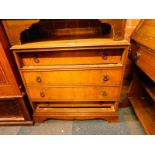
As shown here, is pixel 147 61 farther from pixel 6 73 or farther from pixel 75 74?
pixel 6 73

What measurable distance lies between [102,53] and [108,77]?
220 mm

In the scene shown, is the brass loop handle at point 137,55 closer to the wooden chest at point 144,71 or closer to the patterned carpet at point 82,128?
the wooden chest at point 144,71

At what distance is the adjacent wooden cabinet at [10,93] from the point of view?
3.35ft

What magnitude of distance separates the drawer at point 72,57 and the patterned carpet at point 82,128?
69 cm

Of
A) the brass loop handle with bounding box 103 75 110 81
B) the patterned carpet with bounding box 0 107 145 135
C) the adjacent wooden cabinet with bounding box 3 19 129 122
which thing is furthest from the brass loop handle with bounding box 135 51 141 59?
the patterned carpet with bounding box 0 107 145 135

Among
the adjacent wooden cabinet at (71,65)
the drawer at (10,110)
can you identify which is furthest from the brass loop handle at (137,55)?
the drawer at (10,110)

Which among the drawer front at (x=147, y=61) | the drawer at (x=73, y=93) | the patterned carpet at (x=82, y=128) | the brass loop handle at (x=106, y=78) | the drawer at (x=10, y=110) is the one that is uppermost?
the drawer front at (x=147, y=61)

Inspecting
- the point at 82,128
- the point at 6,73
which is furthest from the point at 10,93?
the point at 82,128
